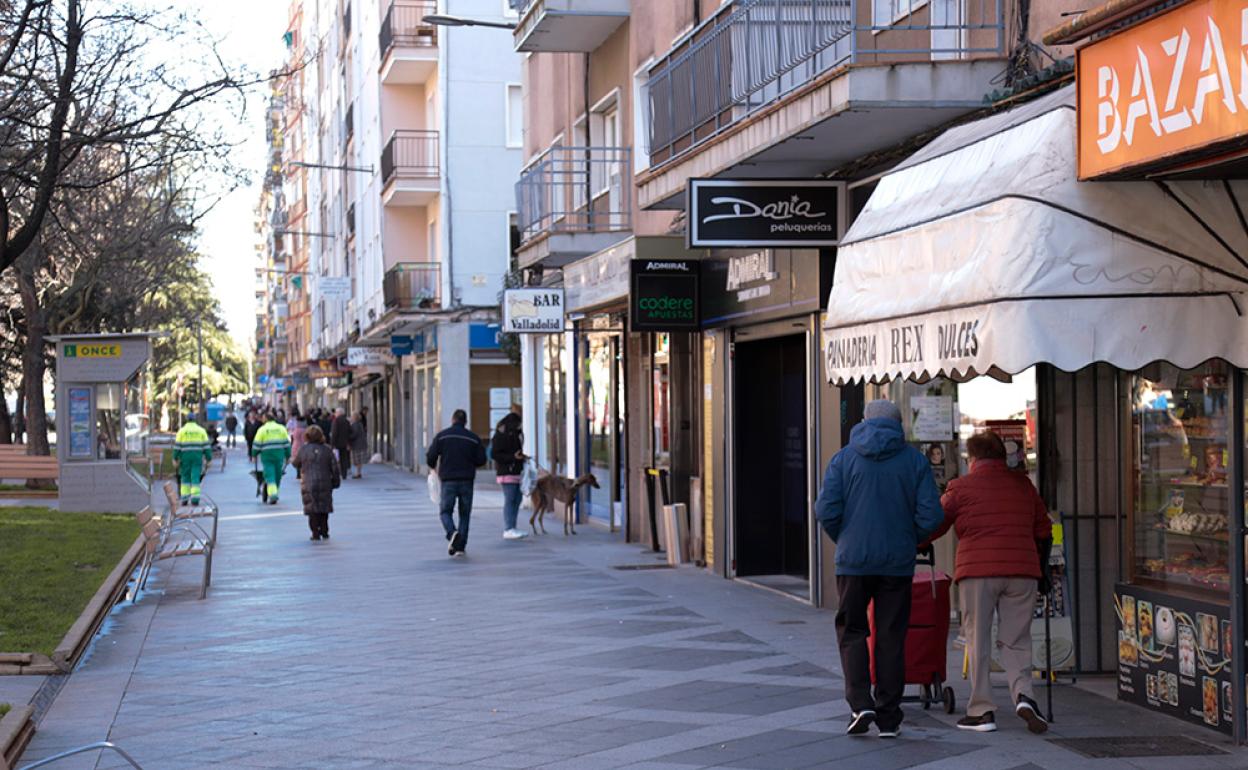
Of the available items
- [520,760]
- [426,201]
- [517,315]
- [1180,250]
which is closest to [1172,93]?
[1180,250]

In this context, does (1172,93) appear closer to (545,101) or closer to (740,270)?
(740,270)

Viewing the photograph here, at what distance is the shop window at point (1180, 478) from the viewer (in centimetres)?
871

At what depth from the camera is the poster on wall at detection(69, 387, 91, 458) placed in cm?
2723

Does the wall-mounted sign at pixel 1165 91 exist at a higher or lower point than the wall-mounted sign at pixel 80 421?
higher

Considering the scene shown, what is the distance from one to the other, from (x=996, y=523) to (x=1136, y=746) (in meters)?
1.34

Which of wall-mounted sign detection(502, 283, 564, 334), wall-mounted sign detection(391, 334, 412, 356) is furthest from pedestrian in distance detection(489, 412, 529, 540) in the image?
wall-mounted sign detection(391, 334, 412, 356)

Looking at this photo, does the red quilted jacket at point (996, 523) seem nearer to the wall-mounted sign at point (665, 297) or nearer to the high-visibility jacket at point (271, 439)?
the wall-mounted sign at point (665, 297)

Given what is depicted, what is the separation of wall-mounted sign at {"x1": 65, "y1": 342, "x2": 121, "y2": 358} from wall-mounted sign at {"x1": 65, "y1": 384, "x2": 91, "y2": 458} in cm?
11

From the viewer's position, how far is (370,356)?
5188 cm

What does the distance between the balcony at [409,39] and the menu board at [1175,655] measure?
33.9m

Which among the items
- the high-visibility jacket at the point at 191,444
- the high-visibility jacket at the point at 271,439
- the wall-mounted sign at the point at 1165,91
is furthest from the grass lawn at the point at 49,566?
the wall-mounted sign at the point at 1165,91

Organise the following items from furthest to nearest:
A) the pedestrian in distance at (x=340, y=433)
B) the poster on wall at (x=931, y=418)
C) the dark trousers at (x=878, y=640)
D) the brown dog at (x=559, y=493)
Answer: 1. the pedestrian in distance at (x=340, y=433)
2. the brown dog at (x=559, y=493)
3. the poster on wall at (x=931, y=418)
4. the dark trousers at (x=878, y=640)

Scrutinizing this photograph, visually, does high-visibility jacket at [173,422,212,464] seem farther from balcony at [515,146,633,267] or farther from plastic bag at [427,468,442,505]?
plastic bag at [427,468,442,505]

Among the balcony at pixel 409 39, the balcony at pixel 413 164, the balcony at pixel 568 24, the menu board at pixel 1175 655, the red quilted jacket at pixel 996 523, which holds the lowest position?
the menu board at pixel 1175 655
